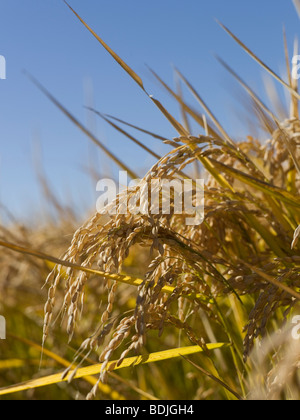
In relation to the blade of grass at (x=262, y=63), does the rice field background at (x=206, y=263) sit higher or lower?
lower

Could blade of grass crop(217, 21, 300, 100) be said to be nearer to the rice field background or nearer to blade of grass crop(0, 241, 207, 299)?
the rice field background

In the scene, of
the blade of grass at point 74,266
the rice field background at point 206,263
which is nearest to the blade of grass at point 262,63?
the rice field background at point 206,263

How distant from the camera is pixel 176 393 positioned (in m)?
1.64

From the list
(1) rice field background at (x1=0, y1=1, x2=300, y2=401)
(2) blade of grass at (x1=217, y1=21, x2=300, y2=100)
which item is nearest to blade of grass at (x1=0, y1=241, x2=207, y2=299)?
(1) rice field background at (x1=0, y1=1, x2=300, y2=401)

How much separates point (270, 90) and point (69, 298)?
3.94 feet

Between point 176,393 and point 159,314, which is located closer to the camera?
point 159,314

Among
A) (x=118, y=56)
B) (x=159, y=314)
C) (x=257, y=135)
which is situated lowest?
(x=159, y=314)

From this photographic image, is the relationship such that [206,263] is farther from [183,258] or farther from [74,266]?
[74,266]

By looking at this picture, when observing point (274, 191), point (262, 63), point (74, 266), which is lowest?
point (74, 266)

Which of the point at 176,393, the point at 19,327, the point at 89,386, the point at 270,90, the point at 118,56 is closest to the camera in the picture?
the point at 118,56

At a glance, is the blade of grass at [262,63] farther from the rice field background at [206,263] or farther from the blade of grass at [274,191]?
the blade of grass at [274,191]

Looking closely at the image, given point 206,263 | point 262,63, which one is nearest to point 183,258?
point 206,263
